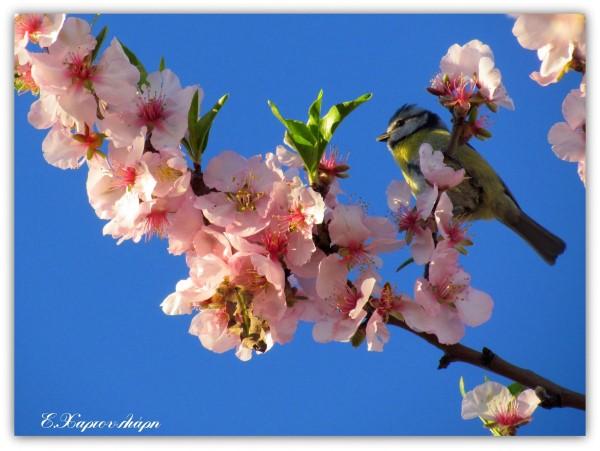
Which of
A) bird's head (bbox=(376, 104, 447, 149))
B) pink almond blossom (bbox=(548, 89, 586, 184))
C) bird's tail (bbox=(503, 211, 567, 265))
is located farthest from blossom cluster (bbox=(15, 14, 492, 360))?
bird's head (bbox=(376, 104, 447, 149))

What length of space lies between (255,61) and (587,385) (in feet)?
3.45

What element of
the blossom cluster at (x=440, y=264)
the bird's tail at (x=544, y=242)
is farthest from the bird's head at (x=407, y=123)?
the blossom cluster at (x=440, y=264)

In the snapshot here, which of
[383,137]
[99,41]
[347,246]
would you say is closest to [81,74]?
[99,41]

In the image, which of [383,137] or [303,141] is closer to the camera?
[303,141]

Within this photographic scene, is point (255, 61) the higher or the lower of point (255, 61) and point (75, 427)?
the higher

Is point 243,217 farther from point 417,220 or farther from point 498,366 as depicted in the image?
point 498,366

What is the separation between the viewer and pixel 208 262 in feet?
3.46

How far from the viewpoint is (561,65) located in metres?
1.11

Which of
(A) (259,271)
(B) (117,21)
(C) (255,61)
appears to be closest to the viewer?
(A) (259,271)

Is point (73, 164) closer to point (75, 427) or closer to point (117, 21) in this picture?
point (117, 21)

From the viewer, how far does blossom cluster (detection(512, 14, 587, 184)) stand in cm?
113

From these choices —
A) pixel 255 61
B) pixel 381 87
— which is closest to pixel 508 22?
pixel 381 87

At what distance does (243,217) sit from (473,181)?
1211 mm

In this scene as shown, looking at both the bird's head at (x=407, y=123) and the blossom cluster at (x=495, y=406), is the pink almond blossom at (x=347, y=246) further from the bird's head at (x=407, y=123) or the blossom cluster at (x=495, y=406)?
the bird's head at (x=407, y=123)
